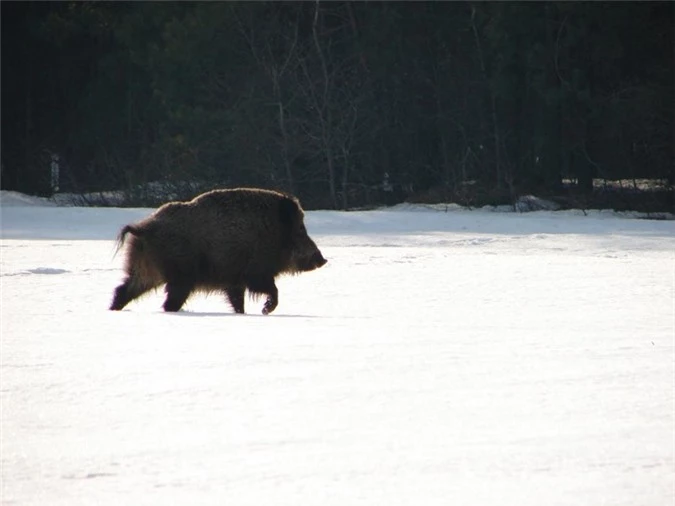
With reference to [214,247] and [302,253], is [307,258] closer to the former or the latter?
[302,253]

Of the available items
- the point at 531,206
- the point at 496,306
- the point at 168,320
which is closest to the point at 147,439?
the point at 168,320

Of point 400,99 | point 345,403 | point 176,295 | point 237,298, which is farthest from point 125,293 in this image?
point 400,99

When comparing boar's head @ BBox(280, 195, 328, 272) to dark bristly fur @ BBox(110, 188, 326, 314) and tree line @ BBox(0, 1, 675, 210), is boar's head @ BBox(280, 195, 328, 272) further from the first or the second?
Answer: tree line @ BBox(0, 1, 675, 210)

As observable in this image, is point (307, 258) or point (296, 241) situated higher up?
point (296, 241)

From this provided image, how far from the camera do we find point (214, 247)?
9.57 meters

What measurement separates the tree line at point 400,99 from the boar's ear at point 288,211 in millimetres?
20287

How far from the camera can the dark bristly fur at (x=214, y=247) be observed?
371 inches

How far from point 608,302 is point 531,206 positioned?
1966 centimetres

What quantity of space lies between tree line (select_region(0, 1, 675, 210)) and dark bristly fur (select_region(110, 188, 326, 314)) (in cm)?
2039

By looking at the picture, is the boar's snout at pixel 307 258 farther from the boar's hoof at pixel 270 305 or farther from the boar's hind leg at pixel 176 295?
the boar's hind leg at pixel 176 295

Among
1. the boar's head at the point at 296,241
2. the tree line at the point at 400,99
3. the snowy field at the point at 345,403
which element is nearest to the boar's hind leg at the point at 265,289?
the snowy field at the point at 345,403

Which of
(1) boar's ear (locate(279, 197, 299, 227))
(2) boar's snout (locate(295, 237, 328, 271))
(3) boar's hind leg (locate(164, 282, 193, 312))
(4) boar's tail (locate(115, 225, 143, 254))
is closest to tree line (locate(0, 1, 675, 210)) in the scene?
(2) boar's snout (locate(295, 237, 328, 271))

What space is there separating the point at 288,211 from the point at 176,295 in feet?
4.10

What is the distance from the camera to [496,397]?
5602 millimetres
